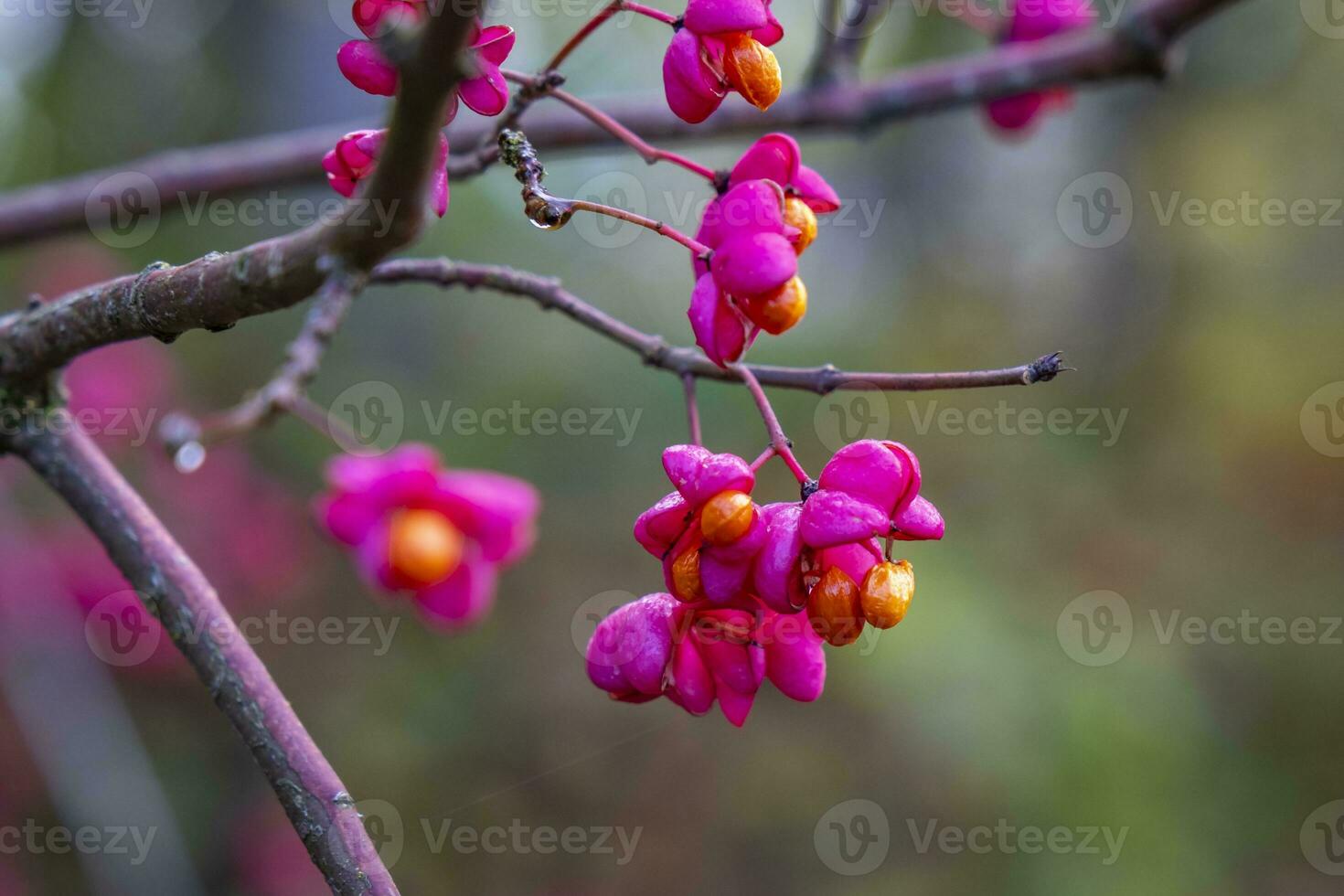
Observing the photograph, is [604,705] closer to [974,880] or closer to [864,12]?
[974,880]

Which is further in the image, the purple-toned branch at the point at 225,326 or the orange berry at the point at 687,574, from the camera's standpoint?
the orange berry at the point at 687,574

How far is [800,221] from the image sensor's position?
625 mm

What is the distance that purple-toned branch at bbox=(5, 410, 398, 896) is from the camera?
56 cm

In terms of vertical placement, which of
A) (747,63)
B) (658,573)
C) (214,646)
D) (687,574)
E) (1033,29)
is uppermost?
(1033,29)

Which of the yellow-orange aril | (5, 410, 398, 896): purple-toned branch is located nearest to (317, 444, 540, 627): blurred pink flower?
(5, 410, 398, 896): purple-toned branch

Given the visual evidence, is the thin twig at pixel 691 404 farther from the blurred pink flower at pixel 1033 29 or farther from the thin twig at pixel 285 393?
the blurred pink flower at pixel 1033 29

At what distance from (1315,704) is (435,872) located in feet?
8.54

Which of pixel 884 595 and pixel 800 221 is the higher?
pixel 800 221

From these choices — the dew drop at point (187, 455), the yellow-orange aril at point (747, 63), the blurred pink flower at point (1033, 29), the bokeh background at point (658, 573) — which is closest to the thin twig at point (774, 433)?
the yellow-orange aril at point (747, 63)

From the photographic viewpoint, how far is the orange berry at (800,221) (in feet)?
2.04

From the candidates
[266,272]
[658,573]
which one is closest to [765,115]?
[266,272]

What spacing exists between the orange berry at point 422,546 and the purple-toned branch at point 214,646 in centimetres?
48

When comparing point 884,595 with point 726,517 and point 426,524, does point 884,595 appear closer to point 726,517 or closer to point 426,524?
point 726,517

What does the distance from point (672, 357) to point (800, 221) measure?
129 mm
